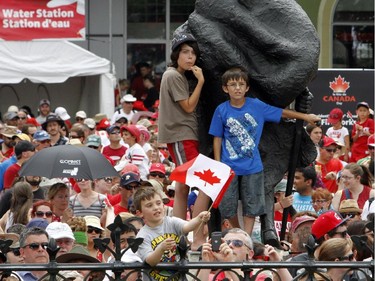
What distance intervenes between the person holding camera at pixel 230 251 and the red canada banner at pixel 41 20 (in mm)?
17340

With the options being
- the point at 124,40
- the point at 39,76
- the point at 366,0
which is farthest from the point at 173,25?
the point at 39,76

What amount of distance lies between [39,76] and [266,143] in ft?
53.0

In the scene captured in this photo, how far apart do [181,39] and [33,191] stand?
439 cm

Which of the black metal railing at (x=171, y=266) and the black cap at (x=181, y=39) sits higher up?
the black cap at (x=181, y=39)

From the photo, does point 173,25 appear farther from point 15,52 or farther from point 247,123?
point 247,123

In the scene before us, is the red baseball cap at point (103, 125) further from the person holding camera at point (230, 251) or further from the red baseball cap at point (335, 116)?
the person holding camera at point (230, 251)

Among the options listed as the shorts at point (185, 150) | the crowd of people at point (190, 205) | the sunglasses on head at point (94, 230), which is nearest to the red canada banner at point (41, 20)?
the crowd of people at point (190, 205)

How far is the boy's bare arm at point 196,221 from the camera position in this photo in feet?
27.5

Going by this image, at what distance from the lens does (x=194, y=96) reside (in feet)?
33.7

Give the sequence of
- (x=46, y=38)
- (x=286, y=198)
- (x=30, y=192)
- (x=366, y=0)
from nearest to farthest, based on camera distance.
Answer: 1. (x=286, y=198)
2. (x=30, y=192)
3. (x=46, y=38)
4. (x=366, y=0)

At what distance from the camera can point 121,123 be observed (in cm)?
2194

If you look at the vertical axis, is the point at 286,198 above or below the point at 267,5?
below

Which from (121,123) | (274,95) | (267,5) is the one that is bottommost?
(121,123)

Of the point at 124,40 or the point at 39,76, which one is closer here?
the point at 39,76
